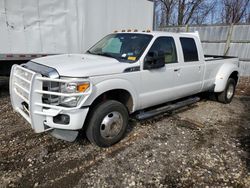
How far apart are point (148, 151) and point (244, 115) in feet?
11.2

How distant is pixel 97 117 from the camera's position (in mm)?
3363

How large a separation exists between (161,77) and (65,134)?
2091 mm

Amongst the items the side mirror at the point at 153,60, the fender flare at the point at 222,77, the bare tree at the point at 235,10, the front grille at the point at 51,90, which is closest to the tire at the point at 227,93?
the fender flare at the point at 222,77

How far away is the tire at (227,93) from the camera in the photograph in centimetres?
629

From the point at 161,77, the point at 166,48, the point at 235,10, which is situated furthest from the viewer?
the point at 235,10

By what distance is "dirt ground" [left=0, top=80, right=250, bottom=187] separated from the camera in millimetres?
2941

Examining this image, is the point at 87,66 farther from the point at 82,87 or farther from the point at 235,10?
the point at 235,10

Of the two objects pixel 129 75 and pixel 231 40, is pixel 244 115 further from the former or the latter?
pixel 231 40

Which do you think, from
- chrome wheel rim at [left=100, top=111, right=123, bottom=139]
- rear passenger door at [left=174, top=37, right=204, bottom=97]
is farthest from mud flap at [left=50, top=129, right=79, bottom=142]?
rear passenger door at [left=174, top=37, right=204, bottom=97]

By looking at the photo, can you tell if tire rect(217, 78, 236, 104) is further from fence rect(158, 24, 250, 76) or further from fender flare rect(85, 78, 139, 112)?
fence rect(158, 24, 250, 76)

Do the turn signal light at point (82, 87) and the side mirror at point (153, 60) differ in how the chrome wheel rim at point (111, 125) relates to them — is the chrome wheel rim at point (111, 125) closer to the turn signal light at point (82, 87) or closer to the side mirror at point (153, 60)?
the turn signal light at point (82, 87)

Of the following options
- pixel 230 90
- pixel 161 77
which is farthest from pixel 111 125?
pixel 230 90

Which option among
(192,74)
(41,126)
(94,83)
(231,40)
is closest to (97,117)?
(94,83)

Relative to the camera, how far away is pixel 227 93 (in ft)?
21.0
